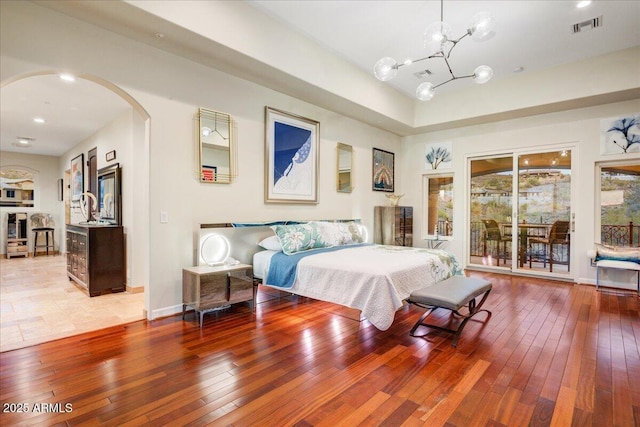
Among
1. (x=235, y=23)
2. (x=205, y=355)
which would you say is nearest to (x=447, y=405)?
(x=205, y=355)

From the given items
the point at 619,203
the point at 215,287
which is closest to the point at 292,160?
the point at 215,287

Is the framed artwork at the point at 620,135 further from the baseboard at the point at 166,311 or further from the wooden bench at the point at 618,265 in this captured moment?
the baseboard at the point at 166,311

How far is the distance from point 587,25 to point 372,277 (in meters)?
4.01

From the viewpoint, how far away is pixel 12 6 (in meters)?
2.46

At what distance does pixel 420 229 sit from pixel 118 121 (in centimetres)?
610

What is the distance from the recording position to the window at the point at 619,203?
4816mm

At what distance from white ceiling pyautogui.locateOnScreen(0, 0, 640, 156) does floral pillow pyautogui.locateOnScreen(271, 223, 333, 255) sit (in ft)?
7.19

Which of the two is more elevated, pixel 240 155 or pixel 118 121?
pixel 118 121

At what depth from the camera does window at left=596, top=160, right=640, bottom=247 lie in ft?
15.8

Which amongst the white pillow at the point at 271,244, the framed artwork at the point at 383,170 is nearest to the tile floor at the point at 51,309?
the white pillow at the point at 271,244

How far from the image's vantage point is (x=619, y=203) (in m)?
4.95

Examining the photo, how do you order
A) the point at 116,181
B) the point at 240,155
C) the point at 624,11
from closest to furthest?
the point at 624,11, the point at 240,155, the point at 116,181

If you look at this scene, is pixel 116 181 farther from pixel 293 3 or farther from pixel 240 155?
pixel 293 3

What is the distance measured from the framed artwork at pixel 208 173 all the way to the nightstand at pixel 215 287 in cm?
103
